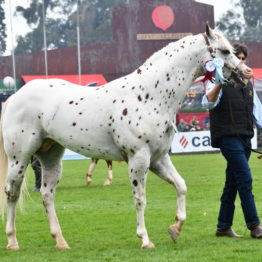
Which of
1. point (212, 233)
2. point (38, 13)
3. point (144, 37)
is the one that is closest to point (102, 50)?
point (144, 37)

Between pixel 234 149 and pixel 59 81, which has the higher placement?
pixel 59 81

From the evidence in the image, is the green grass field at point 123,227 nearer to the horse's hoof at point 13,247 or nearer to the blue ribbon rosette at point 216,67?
the horse's hoof at point 13,247

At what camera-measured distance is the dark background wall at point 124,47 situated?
165ft

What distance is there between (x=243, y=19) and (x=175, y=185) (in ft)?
353

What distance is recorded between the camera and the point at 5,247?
27.8 feet

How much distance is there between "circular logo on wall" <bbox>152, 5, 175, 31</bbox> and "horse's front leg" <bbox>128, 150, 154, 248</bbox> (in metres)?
43.9

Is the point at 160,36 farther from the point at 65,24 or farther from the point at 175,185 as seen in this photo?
the point at 65,24

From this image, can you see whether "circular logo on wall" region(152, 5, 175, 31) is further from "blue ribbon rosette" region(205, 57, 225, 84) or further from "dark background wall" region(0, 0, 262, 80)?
"blue ribbon rosette" region(205, 57, 225, 84)

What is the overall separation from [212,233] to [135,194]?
169cm

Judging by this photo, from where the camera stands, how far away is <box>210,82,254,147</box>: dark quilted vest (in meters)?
8.30

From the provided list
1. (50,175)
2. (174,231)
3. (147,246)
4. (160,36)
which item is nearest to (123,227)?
(50,175)

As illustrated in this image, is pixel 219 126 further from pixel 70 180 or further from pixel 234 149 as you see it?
pixel 70 180

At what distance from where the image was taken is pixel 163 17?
51.2 m

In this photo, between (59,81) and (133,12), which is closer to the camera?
(59,81)
